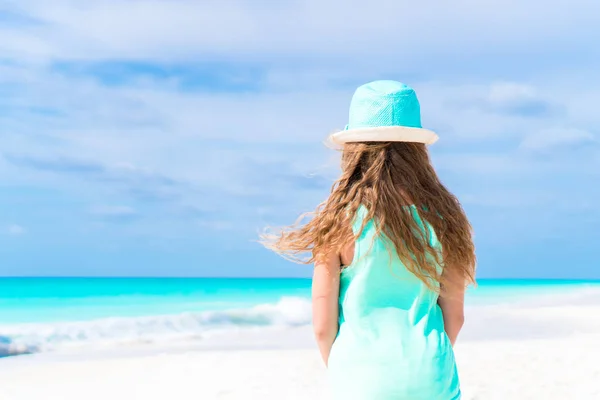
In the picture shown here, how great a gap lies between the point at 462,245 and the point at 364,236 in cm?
36

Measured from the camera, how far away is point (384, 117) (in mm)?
2275

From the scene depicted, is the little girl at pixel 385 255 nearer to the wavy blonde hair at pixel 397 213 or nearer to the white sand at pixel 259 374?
the wavy blonde hair at pixel 397 213

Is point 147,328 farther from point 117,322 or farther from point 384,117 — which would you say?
point 384,117

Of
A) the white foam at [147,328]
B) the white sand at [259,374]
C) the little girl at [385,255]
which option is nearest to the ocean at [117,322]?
the white foam at [147,328]

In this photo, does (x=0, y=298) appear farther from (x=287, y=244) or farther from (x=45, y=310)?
(x=287, y=244)

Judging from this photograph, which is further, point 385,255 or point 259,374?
point 259,374

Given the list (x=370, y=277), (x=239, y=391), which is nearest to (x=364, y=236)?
(x=370, y=277)

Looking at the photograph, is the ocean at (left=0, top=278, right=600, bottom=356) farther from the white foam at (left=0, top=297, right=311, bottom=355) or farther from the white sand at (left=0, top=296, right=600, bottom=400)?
the white sand at (left=0, top=296, right=600, bottom=400)

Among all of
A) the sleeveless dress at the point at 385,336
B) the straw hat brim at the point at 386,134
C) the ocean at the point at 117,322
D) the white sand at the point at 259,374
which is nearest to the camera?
the sleeveless dress at the point at 385,336

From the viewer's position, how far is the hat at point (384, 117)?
2264 mm

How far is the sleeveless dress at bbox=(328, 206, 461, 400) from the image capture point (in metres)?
2.13

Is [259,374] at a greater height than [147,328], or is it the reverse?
[259,374]

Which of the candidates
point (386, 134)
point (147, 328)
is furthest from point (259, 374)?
point (147, 328)

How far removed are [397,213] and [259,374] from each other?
562 centimetres
